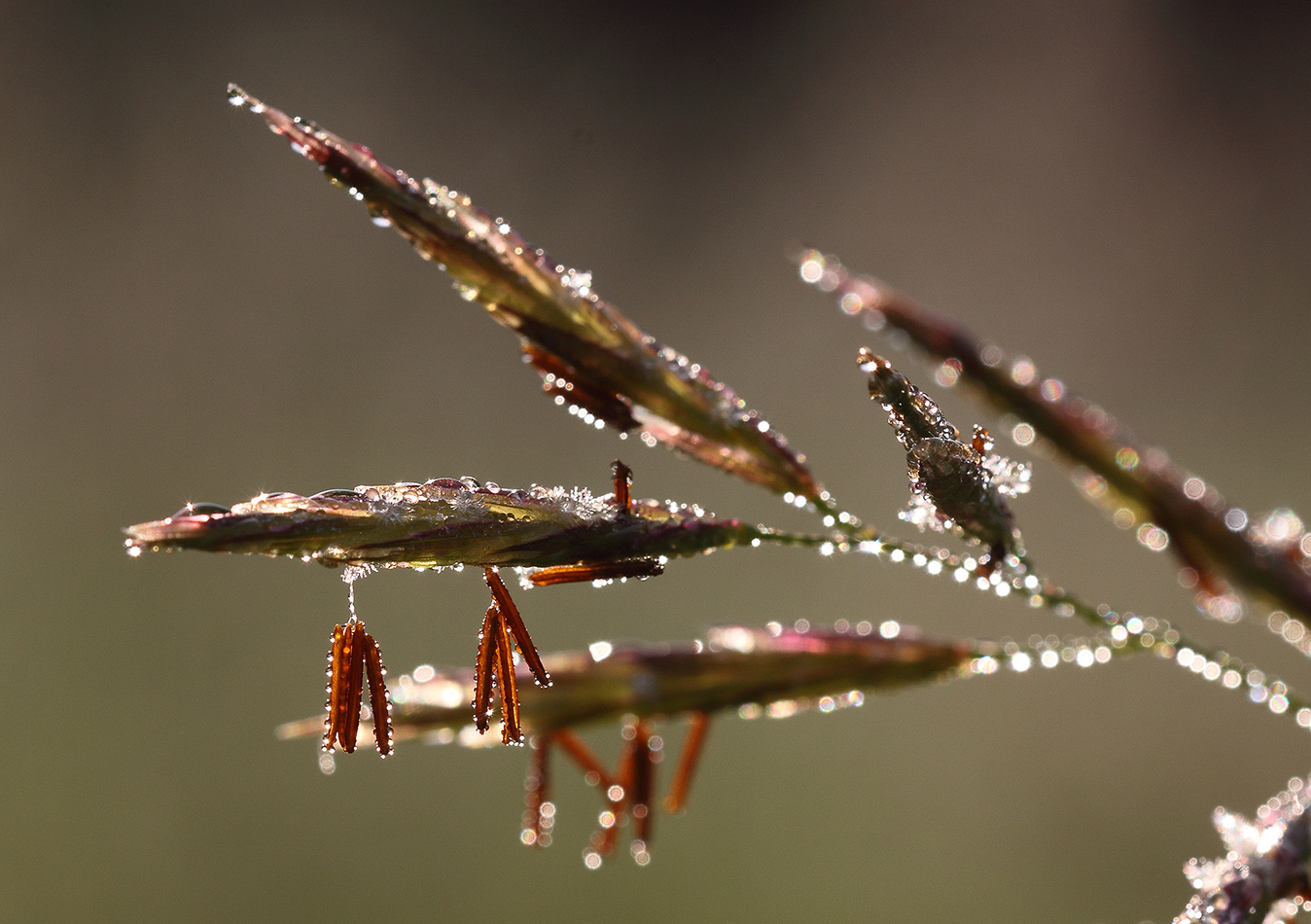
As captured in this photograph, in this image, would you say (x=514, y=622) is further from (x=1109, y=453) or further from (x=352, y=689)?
(x=1109, y=453)

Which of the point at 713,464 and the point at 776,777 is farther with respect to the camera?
the point at 776,777

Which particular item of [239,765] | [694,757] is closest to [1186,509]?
[694,757]

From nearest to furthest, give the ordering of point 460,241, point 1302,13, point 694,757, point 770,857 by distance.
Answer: point 460,241, point 694,757, point 1302,13, point 770,857

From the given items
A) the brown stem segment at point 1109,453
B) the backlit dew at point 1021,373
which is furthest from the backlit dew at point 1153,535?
the backlit dew at point 1021,373

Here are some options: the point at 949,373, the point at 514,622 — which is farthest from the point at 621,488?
the point at 949,373

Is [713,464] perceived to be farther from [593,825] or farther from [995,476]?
[593,825]

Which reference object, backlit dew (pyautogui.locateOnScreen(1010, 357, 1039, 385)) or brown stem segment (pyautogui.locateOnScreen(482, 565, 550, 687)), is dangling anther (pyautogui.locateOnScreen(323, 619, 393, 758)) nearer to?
brown stem segment (pyautogui.locateOnScreen(482, 565, 550, 687))

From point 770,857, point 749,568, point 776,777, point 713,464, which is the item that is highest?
point 749,568

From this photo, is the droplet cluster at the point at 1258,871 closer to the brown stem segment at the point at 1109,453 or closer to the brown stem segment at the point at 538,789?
the brown stem segment at the point at 1109,453
